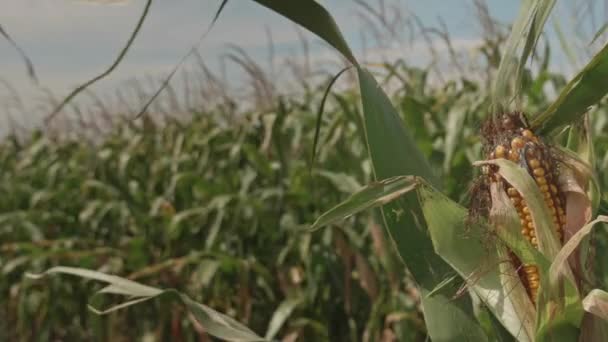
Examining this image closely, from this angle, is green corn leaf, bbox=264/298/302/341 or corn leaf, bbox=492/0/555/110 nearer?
corn leaf, bbox=492/0/555/110

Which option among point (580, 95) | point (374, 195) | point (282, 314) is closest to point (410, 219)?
point (374, 195)

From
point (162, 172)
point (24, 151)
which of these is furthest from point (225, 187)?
point (24, 151)

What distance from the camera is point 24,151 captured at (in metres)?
7.21

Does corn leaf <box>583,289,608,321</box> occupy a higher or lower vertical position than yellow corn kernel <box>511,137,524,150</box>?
lower

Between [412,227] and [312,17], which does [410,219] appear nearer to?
[412,227]

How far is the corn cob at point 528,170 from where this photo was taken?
0.88 m

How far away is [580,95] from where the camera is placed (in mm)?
888

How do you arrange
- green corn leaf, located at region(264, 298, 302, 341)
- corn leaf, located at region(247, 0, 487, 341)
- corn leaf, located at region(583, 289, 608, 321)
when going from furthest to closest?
green corn leaf, located at region(264, 298, 302, 341), corn leaf, located at region(247, 0, 487, 341), corn leaf, located at region(583, 289, 608, 321)

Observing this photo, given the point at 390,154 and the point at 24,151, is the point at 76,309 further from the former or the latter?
the point at 390,154

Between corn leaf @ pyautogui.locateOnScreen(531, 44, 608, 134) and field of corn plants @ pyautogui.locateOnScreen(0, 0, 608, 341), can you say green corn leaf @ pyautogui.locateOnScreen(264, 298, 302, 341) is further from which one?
corn leaf @ pyautogui.locateOnScreen(531, 44, 608, 134)

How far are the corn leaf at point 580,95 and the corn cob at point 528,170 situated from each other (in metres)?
0.03

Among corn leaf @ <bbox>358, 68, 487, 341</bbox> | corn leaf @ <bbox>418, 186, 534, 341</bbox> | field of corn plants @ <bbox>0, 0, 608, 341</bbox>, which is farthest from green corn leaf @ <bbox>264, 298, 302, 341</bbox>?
corn leaf @ <bbox>418, 186, 534, 341</bbox>

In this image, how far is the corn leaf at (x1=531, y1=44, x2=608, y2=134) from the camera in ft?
2.85

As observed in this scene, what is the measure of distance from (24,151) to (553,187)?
22.7 feet
